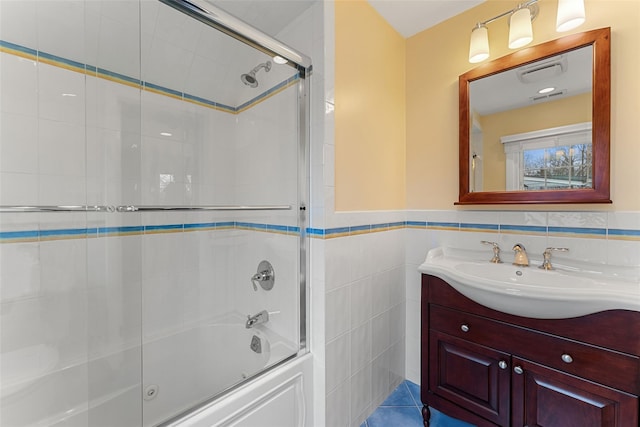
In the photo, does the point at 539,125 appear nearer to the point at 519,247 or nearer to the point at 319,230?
the point at 519,247

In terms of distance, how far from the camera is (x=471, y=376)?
1.30 metres

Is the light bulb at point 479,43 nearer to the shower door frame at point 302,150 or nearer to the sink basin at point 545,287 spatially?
the shower door frame at point 302,150

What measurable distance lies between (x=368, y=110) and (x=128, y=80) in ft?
3.96

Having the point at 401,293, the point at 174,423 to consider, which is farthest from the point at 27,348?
the point at 401,293

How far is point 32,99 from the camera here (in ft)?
3.63

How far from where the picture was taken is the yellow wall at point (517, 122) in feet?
4.28

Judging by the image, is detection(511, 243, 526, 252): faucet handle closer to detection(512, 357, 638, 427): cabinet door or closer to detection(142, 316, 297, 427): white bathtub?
detection(512, 357, 638, 427): cabinet door

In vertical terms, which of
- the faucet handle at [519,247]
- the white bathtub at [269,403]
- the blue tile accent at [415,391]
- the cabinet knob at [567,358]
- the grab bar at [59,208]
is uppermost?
the grab bar at [59,208]

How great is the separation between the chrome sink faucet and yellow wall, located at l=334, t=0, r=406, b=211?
0.69 m

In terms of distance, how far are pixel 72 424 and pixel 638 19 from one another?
2779mm

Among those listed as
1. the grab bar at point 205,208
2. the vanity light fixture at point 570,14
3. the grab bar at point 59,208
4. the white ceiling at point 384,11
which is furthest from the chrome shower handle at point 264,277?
the vanity light fixture at point 570,14

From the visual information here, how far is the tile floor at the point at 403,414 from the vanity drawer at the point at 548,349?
601 mm

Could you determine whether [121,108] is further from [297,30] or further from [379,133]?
[379,133]

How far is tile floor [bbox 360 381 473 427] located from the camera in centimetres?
154
